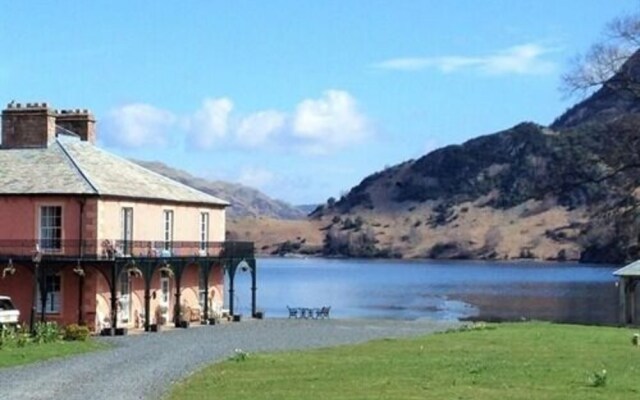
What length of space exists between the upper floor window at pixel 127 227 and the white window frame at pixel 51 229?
2.66 meters

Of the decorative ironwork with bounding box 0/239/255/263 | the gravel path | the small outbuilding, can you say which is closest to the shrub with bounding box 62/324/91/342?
the gravel path

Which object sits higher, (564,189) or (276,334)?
(564,189)

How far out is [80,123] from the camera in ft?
181

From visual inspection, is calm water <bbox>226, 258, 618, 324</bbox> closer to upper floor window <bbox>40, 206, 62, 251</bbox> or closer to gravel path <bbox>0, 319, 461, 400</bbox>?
gravel path <bbox>0, 319, 461, 400</bbox>

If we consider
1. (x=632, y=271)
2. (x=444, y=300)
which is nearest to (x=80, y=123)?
(x=632, y=271)

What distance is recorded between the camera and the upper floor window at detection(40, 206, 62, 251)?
48.8 m

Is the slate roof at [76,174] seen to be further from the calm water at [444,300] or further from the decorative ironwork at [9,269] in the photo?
the calm water at [444,300]

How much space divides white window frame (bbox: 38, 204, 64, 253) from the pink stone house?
41 mm

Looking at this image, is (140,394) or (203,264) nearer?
(140,394)

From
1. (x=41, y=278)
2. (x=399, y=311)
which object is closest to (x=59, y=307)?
(x=41, y=278)

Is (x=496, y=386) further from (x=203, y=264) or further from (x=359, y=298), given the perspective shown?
(x=359, y=298)

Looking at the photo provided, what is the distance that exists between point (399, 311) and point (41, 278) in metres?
44.2

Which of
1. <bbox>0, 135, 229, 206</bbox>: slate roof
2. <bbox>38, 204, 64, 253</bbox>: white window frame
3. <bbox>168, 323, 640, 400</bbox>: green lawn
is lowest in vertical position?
<bbox>168, 323, 640, 400</bbox>: green lawn

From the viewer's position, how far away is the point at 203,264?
55938 mm
